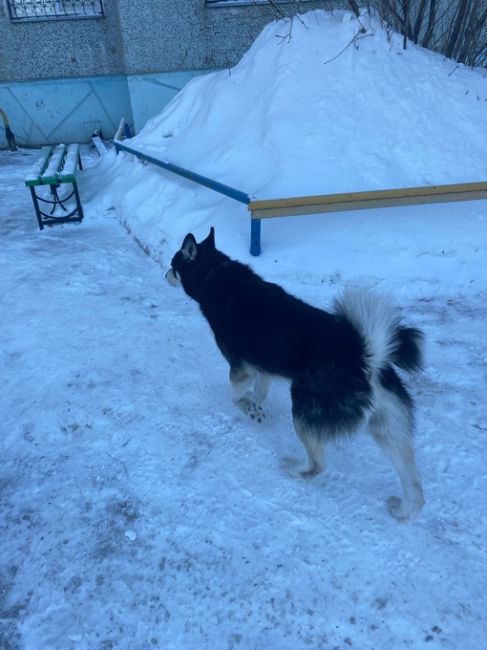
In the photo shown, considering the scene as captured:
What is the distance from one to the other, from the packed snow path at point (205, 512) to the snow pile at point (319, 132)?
6.41 ft

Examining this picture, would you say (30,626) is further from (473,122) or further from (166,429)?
(473,122)

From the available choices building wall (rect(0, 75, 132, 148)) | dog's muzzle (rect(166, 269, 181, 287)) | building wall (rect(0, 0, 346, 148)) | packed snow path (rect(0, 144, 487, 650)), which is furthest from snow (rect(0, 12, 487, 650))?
building wall (rect(0, 75, 132, 148))

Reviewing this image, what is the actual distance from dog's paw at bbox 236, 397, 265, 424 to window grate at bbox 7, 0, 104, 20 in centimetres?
1106

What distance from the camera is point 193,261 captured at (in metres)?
3.04

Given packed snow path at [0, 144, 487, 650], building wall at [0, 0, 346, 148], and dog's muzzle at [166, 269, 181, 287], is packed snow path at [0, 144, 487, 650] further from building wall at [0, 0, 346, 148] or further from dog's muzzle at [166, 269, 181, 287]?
building wall at [0, 0, 346, 148]

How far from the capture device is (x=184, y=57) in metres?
9.92

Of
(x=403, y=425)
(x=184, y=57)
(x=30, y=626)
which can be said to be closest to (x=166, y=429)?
(x=30, y=626)

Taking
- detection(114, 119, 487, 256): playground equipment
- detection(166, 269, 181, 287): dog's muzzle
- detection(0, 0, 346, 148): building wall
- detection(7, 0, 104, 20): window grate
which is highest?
detection(7, 0, 104, 20): window grate

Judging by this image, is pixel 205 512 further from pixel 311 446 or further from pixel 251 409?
pixel 251 409

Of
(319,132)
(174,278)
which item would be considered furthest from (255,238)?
(319,132)

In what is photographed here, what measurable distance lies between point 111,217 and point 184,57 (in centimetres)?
563

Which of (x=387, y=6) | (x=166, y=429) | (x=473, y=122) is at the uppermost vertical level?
(x=387, y=6)

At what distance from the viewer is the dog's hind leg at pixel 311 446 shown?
226cm

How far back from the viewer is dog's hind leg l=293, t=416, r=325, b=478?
2.26 metres
